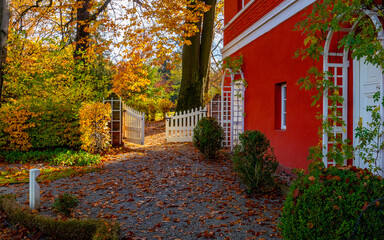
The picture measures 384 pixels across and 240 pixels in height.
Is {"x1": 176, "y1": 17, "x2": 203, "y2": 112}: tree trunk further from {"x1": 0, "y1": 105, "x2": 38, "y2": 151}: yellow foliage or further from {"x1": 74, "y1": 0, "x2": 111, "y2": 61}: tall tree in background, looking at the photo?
{"x1": 0, "y1": 105, "x2": 38, "y2": 151}: yellow foliage

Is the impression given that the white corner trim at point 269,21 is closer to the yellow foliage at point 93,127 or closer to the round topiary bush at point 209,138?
the round topiary bush at point 209,138

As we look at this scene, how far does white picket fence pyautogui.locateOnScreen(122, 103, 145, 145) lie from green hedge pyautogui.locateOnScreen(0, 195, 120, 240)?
811 cm

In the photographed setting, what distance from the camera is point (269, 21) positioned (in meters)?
8.30

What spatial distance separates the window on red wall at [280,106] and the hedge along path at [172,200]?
1707mm

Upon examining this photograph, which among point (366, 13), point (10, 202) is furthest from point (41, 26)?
point (366, 13)

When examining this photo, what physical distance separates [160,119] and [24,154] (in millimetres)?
14787

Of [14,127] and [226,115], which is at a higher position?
[226,115]

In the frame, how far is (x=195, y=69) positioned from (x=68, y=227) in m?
11.5

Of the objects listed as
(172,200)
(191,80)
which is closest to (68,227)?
(172,200)

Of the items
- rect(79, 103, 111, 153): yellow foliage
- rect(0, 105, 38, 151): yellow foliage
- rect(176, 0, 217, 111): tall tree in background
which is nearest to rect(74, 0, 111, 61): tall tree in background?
rect(176, 0, 217, 111): tall tree in background

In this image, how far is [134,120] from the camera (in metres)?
13.4

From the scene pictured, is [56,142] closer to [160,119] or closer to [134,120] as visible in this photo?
[134,120]

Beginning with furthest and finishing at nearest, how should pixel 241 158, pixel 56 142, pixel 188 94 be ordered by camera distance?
pixel 188 94, pixel 56 142, pixel 241 158

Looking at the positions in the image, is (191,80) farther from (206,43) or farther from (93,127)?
(93,127)
